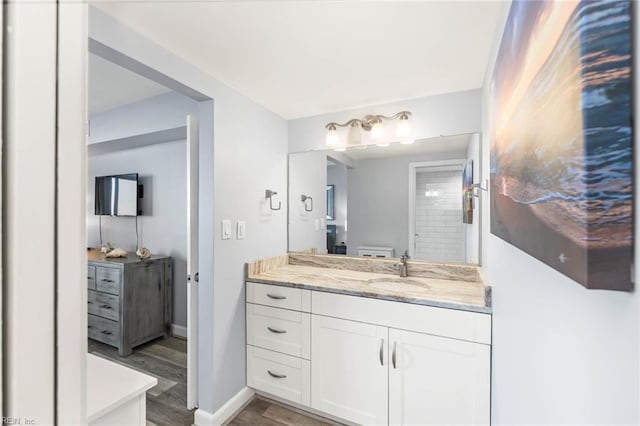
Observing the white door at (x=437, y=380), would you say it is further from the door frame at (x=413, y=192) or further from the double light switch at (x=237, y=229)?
the double light switch at (x=237, y=229)

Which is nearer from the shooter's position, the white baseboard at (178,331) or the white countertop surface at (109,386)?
the white countertop surface at (109,386)

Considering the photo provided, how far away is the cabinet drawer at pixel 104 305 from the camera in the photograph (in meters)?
2.72

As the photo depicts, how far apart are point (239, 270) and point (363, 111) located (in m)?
1.58

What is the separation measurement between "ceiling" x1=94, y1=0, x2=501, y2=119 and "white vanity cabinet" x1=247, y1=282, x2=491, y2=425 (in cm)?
140

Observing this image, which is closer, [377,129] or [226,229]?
[226,229]

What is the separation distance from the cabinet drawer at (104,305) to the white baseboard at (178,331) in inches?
23.7

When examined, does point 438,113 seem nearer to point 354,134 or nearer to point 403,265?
point 354,134

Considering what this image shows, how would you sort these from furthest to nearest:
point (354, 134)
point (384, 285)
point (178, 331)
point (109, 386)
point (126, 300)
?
point (178, 331) → point (126, 300) → point (354, 134) → point (384, 285) → point (109, 386)

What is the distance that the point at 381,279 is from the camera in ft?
6.88

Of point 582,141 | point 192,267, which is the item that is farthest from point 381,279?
point 582,141

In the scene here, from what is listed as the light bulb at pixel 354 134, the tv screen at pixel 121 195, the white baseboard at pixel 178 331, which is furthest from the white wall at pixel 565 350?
the tv screen at pixel 121 195

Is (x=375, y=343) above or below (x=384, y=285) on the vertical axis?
below

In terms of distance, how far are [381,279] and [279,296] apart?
758mm

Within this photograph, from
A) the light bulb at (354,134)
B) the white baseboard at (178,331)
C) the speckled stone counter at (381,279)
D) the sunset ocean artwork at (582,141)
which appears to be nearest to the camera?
Result: the sunset ocean artwork at (582,141)
